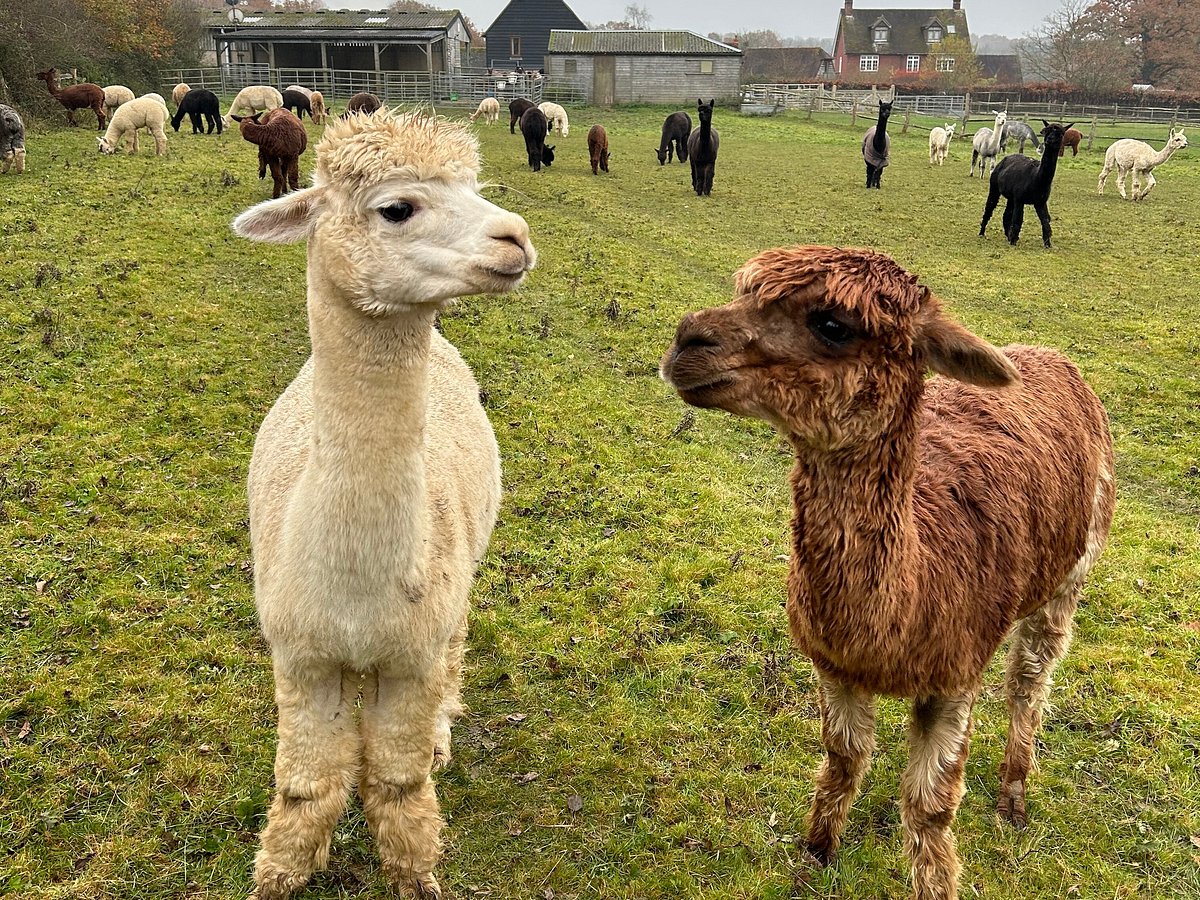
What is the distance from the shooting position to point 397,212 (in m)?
2.55

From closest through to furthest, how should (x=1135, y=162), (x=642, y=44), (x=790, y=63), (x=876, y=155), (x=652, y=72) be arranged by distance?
(x=1135, y=162) < (x=876, y=155) < (x=652, y=72) < (x=642, y=44) < (x=790, y=63)

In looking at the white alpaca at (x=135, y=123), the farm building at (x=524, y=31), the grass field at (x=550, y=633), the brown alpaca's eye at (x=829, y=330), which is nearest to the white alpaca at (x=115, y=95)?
the white alpaca at (x=135, y=123)

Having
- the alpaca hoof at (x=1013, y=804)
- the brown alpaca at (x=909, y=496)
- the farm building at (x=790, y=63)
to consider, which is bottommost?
the alpaca hoof at (x=1013, y=804)

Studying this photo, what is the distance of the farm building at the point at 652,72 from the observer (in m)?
41.9

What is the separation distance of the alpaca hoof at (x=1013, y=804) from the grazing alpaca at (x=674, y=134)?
23.2 meters

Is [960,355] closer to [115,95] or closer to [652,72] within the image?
[115,95]

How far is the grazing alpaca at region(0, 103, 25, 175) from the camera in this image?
1477 cm

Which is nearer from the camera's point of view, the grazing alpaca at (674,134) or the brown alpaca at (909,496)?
the brown alpaca at (909,496)

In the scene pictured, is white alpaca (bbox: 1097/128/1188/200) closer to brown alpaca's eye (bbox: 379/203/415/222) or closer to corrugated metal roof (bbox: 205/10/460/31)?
brown alpaca's eye (bbox: 379/203/415/222)

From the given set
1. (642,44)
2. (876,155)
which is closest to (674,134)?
(876,155)

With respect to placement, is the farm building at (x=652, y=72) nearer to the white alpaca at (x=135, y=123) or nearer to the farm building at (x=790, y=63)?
the white alpaca at (x=135, y=123)

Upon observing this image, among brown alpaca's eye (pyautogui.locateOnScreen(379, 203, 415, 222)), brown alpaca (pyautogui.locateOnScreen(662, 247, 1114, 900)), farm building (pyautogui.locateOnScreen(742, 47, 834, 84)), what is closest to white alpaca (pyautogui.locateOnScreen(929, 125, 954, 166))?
brown alpaca (pyautogui.locateOnScreen(662, 247, 1114, 900))

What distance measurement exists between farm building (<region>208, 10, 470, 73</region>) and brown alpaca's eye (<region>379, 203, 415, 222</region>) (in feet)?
142

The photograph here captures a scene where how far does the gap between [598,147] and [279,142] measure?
392 inches
